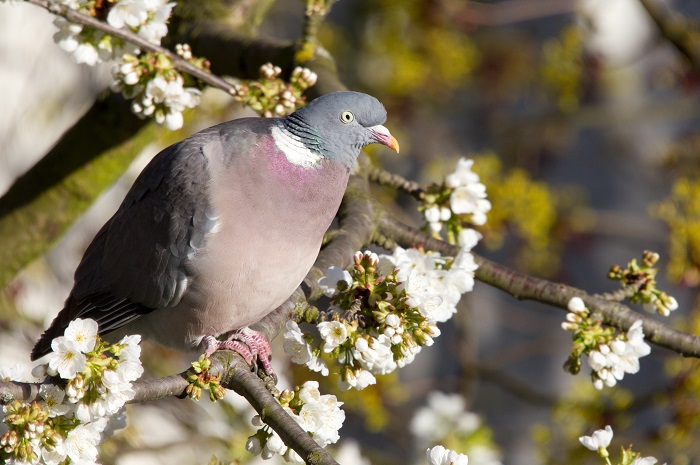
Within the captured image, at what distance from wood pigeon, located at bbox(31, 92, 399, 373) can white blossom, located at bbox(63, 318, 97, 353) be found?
461 mm

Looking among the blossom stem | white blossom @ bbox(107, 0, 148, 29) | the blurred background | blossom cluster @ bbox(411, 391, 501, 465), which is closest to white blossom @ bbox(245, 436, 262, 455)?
the blossom stem

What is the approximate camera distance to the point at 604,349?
1.72 m

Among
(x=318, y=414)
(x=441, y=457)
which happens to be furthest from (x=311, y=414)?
(x=441, y=457)

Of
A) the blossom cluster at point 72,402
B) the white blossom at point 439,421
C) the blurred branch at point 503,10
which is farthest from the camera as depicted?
the blurred branch at point 503,10

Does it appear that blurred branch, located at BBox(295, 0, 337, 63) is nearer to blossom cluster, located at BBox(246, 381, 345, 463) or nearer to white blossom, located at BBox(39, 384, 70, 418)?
blossom cluster, located at BBox(246, 381, 345, 463)

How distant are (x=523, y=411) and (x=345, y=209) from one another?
3.69 meters

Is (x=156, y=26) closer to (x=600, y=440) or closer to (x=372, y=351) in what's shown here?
(x=372, y=351)

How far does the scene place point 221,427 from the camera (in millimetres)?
3377

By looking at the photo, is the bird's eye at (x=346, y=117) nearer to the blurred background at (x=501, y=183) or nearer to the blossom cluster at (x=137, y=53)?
the blossom cluster at (x=137, y=53)

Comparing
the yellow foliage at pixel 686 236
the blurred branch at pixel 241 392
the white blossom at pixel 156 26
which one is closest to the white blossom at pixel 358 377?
the blurred branch at pixel 241 392

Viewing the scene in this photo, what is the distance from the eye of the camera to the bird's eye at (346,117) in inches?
73.9

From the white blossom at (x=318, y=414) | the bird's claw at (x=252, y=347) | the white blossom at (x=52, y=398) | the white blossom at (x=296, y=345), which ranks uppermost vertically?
the white blossom at (x=52, y=398)

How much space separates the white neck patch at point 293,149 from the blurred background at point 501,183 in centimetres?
73

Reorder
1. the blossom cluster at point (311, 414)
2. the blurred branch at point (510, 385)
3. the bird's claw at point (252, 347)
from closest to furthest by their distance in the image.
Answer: the blossom cluster at point (311, 414) < the bird's claw at point (252, 347) < the blurred branch at point (510, 385)
